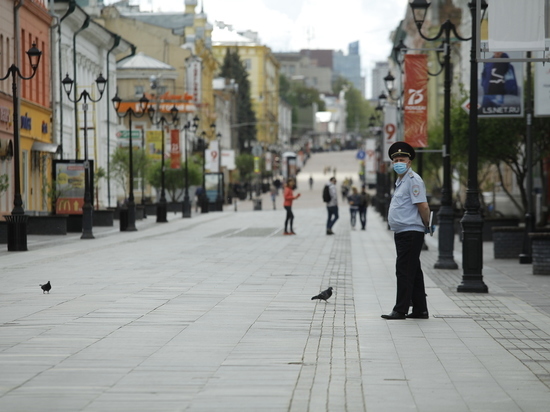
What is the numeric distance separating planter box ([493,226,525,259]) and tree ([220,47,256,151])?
127301mm

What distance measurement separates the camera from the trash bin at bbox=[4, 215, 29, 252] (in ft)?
91.1

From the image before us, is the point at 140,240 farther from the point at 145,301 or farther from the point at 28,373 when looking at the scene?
the point at 28,373

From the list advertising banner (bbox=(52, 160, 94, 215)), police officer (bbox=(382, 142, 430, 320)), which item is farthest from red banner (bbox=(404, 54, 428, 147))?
police officer (bbox=(382, 142, 430, 320))

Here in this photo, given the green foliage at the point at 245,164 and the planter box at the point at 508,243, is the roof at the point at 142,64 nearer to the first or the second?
Answer: the green foliage at the point at 245,164

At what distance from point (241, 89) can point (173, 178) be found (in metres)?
80.2

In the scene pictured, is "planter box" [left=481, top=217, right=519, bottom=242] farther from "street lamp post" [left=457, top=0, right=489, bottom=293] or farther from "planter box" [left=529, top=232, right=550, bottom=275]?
"street lamp post" [left=457, top=0, right=489, bottom=293]

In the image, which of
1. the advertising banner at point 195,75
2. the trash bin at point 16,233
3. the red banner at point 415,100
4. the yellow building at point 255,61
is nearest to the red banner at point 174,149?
the red banner at point 415,100

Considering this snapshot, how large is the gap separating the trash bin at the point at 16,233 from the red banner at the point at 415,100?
9.72 m

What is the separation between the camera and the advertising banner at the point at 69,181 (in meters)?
38.8

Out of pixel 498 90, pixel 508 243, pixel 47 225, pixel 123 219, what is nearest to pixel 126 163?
pixel 123 219

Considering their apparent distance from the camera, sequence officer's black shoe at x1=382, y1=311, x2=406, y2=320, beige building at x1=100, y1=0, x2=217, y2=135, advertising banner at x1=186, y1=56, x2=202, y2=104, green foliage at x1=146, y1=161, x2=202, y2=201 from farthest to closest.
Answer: advertising banner at x1=186, y1=56, x2=202, y2=104, beige building at x1=100, y1=0, x2=217, y2=135, green foliage at x1=146, y1=161, x2=202, y2=201, officer's black shoe at x1=382, y1=311, x2=406, y2=320

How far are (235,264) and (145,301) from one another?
839 centimetres

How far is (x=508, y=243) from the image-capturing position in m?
26.3

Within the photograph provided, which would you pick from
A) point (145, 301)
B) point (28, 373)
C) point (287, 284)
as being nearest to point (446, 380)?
point (28, 373)
